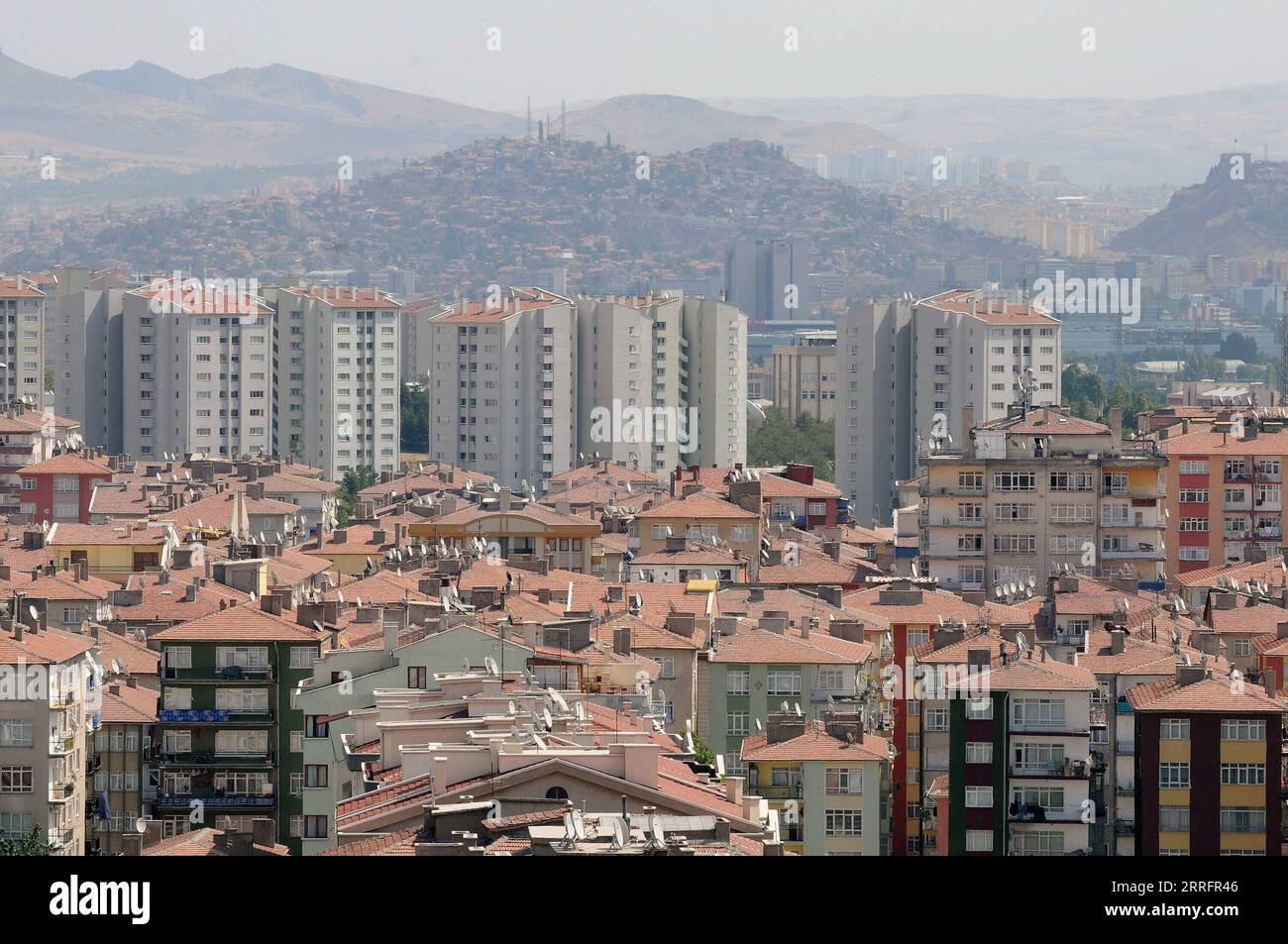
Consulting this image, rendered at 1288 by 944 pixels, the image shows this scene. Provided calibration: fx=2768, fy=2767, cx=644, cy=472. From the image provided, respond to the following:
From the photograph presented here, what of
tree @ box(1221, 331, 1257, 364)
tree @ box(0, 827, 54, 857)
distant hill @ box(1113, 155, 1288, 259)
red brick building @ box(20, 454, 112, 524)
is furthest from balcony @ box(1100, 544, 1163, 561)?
tree @ box(1221, 331, 1257, 364)

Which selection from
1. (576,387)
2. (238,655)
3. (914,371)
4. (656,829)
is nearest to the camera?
(656,829)

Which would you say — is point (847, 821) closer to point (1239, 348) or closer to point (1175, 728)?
point (1175, 728)

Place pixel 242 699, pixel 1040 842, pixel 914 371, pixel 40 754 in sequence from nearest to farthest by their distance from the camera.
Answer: pixel 1040 842 → pixel 40 754 → pixel 242 699 → pixel 914 371

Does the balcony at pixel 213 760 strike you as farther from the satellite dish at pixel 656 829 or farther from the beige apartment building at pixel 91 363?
the beige apartment building at pixel 91 363

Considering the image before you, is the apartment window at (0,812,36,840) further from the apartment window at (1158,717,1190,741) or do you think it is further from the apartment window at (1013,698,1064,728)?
the apartment window at (1158,717,1190,741)

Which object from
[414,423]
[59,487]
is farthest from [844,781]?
[414,423]
